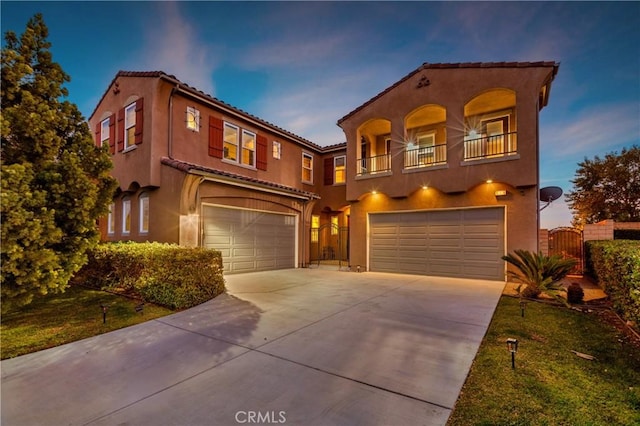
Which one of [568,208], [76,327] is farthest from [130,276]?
[568,208]

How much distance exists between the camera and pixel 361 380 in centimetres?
334

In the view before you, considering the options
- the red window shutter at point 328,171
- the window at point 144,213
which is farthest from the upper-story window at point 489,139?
the window at point 144,213

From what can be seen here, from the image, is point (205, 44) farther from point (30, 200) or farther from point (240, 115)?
point (30, 200)

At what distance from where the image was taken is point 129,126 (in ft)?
39.8

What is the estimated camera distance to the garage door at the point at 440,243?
10.5 meters

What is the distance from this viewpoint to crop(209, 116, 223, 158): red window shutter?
12578mm

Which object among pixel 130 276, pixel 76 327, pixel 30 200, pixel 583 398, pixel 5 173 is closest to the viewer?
pixel 583 398

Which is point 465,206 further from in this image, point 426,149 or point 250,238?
point 250,238

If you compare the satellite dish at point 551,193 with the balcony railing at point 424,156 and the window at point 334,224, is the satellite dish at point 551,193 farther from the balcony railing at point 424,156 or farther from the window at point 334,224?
the window at point 334,224

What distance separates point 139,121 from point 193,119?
6.36 ft

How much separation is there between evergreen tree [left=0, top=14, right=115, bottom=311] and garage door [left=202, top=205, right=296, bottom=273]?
18.6 ft

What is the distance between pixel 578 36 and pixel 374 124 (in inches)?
316

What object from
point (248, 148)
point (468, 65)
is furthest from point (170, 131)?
point (468, 65)

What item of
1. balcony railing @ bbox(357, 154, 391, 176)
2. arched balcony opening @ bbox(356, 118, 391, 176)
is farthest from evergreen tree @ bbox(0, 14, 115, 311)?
balcony railing @ bbox(357, 154, 391, 176)
